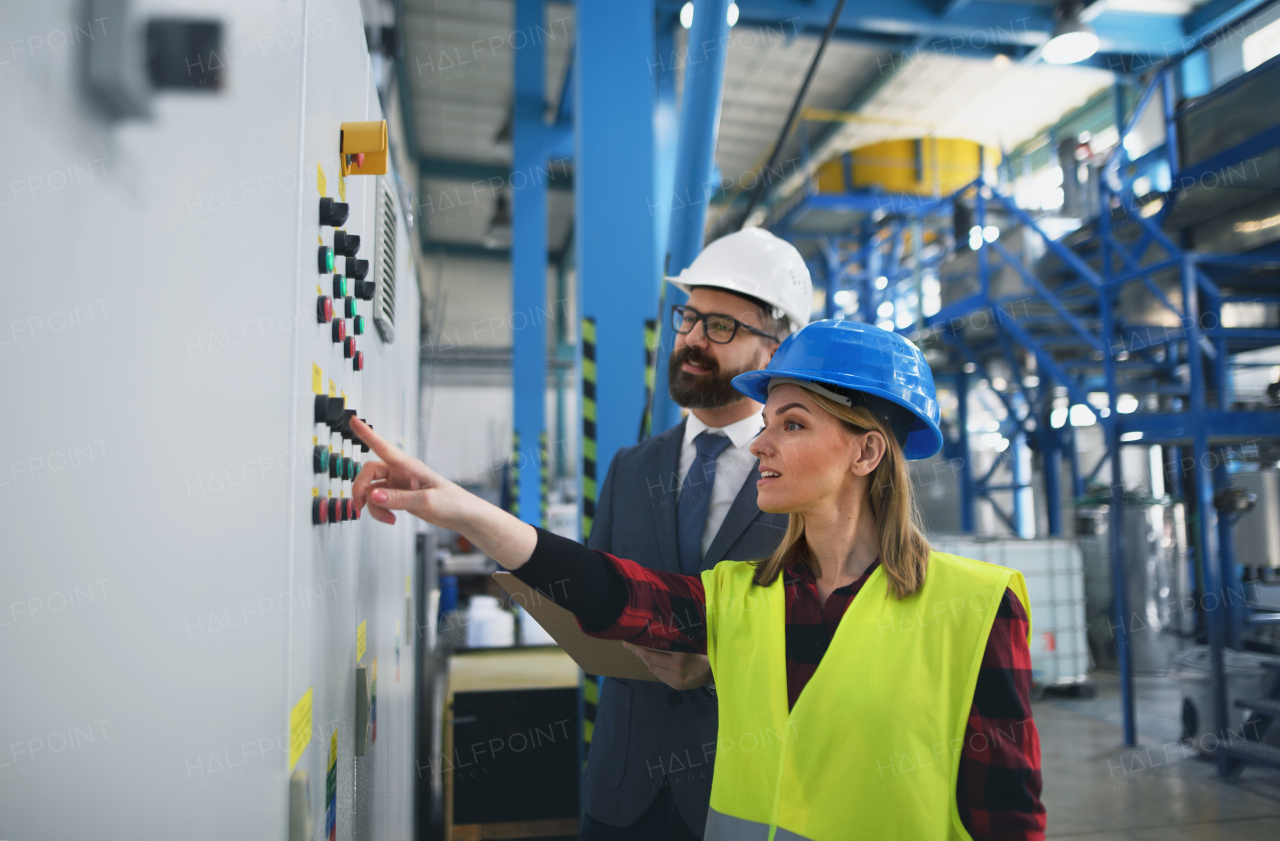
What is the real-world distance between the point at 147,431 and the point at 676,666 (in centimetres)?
115

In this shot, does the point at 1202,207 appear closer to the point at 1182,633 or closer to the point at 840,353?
the point at 1182,633

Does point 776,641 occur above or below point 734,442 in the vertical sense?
below

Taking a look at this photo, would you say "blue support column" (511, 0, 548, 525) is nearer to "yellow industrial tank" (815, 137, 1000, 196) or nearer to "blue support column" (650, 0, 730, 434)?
"yellow industrial tank" (815, 137, 1000, 196)

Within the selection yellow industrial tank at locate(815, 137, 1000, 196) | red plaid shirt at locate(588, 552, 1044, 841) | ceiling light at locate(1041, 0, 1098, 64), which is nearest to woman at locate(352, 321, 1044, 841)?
red plaid shirt at locate(588, 552, 1044, 841)

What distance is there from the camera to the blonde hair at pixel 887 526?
149 centimetres

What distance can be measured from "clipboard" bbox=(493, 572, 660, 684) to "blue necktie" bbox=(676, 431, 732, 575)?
297 mm

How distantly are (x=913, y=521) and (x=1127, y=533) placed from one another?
28.5ft

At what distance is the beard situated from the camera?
2.15 m

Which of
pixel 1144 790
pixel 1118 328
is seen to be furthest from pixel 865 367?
pixel 1118 328

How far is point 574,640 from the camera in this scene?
5.75 feet

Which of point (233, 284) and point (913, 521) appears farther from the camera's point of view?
point (913, 521)

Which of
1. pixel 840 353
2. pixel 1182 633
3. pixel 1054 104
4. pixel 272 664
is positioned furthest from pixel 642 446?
pixel 1054 104

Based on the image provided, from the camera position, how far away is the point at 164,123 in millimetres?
988

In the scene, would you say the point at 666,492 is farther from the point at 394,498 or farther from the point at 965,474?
the point at 965,474
